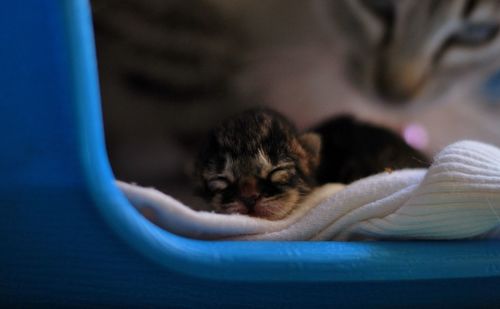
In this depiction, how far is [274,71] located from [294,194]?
2.25ft

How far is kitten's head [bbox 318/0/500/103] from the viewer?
1.47 m

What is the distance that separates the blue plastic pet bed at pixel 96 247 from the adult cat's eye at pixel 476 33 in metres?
0.86

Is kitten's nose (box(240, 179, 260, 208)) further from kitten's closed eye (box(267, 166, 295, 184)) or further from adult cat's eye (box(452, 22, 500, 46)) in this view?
adult cat's eye (box(452, 22, 500, 46))

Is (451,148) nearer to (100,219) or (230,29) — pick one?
(100,219)

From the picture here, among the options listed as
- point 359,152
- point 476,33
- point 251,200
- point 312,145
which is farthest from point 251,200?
point 476,33

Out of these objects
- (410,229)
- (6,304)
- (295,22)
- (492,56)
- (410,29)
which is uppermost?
(295,22)

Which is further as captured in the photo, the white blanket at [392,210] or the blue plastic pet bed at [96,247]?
the white blanket at [392,210]

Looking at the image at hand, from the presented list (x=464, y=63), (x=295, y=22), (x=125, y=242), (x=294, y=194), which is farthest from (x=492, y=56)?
(x=125, y=242)

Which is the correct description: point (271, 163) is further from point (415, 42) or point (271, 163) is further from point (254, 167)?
point (415, 42)

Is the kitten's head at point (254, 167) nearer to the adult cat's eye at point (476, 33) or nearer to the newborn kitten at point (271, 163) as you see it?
the newborn kitten at point (271, 163)

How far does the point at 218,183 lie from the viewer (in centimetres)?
106

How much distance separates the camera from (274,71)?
164cm

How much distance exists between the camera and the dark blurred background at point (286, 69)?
149 cm

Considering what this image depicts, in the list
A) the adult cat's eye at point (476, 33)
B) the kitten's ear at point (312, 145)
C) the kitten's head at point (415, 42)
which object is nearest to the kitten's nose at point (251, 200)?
the kitten's ear at point (312, 145)
